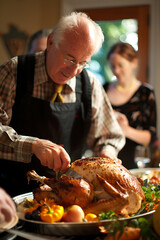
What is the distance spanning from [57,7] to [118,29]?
0.91m

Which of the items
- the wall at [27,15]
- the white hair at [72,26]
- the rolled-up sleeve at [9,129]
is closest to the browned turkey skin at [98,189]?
the rolled-up sleeve at [9,129]

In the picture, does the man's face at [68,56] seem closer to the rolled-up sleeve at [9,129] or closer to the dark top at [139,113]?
the rolled-up sleeve at [9,129]

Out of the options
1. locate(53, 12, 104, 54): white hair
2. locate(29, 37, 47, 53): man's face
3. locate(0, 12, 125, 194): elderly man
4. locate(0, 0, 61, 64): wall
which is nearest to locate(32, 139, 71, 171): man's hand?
locate(0, 12, 125, 194): elderly man

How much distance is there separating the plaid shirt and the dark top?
696 millimetres

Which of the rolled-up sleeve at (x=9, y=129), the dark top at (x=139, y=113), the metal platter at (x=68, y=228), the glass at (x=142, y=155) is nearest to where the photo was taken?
the metal platter at (x=68, y=228)

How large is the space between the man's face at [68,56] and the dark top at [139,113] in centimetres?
111

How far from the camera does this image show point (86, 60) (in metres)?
1.44

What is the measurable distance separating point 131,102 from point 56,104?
1.14 metres

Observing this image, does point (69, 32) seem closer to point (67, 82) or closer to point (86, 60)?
point (86, 60)

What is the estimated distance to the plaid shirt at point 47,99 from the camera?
133cm

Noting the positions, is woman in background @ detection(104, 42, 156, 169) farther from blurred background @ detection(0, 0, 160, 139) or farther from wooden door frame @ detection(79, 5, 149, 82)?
wooden door frame @ detection(79, 5, 149, 82)

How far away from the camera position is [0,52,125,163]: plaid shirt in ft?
4.35

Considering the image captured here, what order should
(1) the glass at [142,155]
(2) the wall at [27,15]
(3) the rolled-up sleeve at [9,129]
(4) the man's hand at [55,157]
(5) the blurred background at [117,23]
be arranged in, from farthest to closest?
(5) the blurred background at [117,23] < (2) the wall at [27,15] < (1) the glass at [142,155] < (3) the rolled-up sleeve at [9,129] < (4) the man's hand at [55,157]

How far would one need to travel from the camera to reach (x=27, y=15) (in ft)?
13.1
